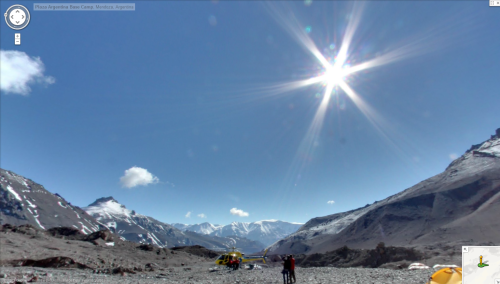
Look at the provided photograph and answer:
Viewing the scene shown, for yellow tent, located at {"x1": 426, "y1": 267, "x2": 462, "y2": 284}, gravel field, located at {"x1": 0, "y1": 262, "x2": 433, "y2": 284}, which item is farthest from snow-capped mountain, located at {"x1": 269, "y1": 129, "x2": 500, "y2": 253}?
yellow tent, located at {"x1": 426, "y1": 267, "x2": 462, "y2": 284}

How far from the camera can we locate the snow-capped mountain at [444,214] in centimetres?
10125

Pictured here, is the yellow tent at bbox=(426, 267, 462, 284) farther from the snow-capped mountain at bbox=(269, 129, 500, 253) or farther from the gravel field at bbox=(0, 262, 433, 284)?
the snow-capped mountain at bbox=(269, 129, 500, 253)

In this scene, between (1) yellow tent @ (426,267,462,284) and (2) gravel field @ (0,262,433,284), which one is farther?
(2) gravel field @ (0,262,433,284)

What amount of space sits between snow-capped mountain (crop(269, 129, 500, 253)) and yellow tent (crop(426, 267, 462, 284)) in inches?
3780

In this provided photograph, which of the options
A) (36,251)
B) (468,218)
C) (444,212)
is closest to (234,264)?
(36,251)

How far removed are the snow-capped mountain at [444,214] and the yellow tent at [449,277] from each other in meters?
96.0

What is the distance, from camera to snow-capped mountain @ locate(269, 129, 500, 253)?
101250mm

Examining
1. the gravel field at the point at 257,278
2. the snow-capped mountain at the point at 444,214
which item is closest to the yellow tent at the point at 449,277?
the gravel field at the point at 257,278

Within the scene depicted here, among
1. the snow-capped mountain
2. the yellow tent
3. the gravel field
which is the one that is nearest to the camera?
the yellow tent

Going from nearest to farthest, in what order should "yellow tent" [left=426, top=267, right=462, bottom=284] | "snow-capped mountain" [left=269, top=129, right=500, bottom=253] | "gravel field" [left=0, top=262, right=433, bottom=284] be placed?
"yellow tent" [left=426, top=267, right=462, bottom=284], "gravel field" [left=0, top=262, right=433, bottom=284], "snow-capped mountain" [left=269, top=129, right=500, bottom=253]

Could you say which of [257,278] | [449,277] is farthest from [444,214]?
[449,277]

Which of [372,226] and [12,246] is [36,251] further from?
[372,226]

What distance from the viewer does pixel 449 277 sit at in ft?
47.4

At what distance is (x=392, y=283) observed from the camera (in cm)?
1794
